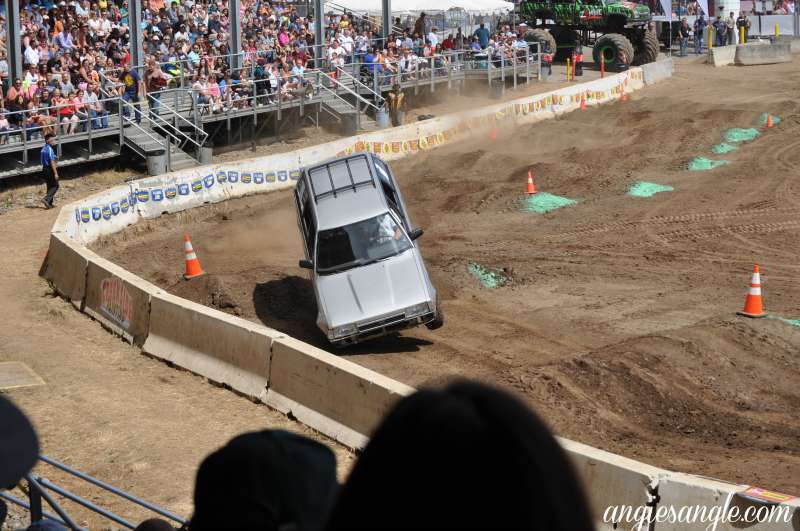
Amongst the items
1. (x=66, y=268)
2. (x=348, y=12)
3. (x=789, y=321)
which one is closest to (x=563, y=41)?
(x=348, y=12)

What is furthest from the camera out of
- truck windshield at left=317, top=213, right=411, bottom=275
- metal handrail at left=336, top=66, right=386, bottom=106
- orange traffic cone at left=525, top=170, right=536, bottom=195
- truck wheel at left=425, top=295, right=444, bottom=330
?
metal handrail at left=336, top=66, right=386, bottom=106

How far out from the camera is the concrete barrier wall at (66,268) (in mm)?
15477

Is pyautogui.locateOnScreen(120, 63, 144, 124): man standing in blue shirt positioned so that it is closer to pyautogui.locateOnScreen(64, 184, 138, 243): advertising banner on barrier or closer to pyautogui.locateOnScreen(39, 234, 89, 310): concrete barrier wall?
pyautogui.locateOnScreen(64, 184, 138, 243): advertising banner on barrier

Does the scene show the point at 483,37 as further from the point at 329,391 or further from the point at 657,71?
the point at 329,391

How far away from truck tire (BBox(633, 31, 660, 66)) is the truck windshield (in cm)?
3024

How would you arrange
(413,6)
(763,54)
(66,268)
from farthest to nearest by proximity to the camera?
(763,54), (413,6), (66,268)

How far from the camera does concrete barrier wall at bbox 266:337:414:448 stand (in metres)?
9.47

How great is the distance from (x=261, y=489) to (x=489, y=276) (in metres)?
15.5

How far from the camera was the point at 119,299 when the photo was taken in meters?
14.0

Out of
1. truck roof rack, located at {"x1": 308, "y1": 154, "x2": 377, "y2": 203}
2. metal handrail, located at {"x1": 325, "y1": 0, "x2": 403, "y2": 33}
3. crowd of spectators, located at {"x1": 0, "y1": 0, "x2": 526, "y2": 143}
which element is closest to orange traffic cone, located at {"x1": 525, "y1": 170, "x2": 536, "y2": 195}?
truck roof rack, located at {"x1": 308, "y1": 154, "x2": 377, "y2": 203}

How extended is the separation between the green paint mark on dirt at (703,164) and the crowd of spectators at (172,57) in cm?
1140

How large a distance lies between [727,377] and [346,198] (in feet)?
19.4

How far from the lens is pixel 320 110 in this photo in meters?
31.0

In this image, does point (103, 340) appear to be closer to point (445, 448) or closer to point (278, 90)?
point (445, 448)
